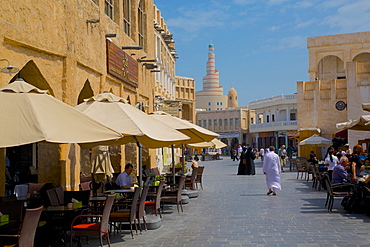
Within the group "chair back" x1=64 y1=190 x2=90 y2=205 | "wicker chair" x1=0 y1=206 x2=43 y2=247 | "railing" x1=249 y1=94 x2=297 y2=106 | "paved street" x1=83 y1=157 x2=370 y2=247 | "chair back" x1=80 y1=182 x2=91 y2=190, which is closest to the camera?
"wicker chair" x1=0 y1=206 x2=43 y2=247

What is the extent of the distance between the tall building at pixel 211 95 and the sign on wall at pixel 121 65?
88942 mm

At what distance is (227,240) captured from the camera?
822cm

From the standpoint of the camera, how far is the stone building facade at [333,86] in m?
31.3

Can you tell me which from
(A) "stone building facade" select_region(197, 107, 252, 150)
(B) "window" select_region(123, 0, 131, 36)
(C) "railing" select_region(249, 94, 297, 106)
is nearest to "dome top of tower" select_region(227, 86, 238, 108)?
(A) "stone building facade" select_region(197, 107, 252, 150)

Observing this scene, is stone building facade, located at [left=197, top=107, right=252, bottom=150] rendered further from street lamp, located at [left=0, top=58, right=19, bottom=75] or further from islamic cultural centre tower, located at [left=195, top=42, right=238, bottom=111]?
street lamp, located at [left=0, top=58, right=19, bottom=75]

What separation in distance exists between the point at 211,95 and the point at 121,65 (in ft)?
306

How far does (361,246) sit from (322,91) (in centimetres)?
2846

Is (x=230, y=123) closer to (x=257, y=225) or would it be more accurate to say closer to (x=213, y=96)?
(x=213, y=96)

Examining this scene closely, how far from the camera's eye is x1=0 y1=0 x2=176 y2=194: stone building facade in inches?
405

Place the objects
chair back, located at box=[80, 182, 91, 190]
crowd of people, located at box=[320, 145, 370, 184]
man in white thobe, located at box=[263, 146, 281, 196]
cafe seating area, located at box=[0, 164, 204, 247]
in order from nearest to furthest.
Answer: cafe seating area, located at box=[0, 164, 204, 247], chair back, located at box=[80, 182, 91, 190], crowd of people, located at box=[320, 145, 370, 184], man in white thobe, located at box=[263, 146, 281, 196]

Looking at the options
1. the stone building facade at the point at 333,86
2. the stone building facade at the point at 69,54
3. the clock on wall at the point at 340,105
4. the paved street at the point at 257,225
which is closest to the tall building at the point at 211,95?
the stone building facade at the point at 333,86

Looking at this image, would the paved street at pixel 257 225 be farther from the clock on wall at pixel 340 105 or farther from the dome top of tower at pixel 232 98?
the dome top of tower at pixel 232 98

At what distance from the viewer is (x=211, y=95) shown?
364 feet

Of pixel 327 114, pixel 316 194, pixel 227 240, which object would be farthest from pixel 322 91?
pixel 227 240
